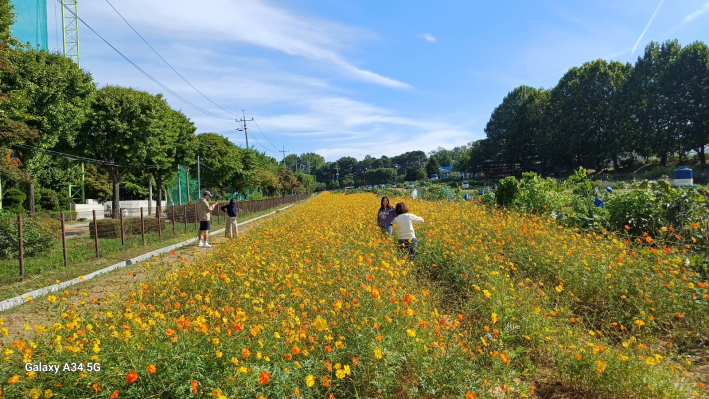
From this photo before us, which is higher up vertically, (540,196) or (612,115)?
(612,115)

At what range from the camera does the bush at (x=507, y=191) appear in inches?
445

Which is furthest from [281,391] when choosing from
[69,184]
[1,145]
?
[69,184]

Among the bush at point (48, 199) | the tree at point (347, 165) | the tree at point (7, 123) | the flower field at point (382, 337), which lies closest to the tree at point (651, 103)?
the flower field at point (382, 337)

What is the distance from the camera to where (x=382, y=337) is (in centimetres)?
262

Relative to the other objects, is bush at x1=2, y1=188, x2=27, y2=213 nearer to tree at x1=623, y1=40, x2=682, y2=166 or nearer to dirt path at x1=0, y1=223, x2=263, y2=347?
dirt path at x1=0, y1=223, x2=263, y2=347

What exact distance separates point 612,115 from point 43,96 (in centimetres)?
4777

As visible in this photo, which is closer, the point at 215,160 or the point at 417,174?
the point at 215,160

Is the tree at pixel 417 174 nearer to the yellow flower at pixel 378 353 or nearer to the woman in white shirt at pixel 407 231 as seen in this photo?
the woman in white shirt at pixel 407 231

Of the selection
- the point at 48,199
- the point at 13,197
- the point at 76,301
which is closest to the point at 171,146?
the point at 13,197

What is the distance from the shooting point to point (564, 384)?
3.01m

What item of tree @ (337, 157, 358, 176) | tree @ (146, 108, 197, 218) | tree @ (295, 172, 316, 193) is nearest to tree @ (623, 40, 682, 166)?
tree @ (146, 108, 197, 218)

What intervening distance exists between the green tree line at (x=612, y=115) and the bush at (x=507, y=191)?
3458 centimetres

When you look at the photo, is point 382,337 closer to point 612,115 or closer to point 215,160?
point 215,160

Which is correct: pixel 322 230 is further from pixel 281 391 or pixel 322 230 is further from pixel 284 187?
pixel 284 187
